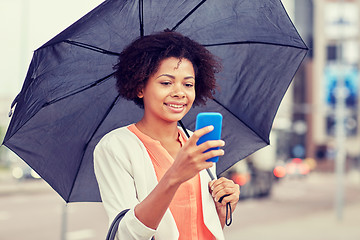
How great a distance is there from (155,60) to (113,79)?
0.45m

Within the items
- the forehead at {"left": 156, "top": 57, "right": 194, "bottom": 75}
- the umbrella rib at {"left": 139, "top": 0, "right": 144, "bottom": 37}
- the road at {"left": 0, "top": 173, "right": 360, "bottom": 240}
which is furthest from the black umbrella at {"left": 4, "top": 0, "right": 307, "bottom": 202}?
the road at {"left": 0, "top": 173, "right": 360, "bottom": 240}

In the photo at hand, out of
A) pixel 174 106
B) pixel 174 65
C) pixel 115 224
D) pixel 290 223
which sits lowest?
pixel 115 224

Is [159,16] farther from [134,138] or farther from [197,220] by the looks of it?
[197,220]

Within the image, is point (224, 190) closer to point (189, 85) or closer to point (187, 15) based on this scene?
point (189, 85)

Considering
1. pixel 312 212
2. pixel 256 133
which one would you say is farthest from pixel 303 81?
pixel 256 133

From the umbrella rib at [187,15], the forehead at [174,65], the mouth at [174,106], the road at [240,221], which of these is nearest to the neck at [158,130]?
the mouth at [174,106]

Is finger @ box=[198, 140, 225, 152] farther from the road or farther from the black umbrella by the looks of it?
the road

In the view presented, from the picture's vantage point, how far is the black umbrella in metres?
2.14

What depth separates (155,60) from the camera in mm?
1911

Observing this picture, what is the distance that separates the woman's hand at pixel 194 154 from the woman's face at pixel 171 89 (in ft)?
1.37

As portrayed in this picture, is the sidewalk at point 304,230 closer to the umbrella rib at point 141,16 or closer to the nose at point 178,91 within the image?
the umbrella rib at point 141,16

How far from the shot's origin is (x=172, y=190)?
1.58 metres

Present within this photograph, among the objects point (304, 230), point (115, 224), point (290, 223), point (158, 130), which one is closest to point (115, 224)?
point (115, 224)

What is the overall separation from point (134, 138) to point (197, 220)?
36 centimetres
